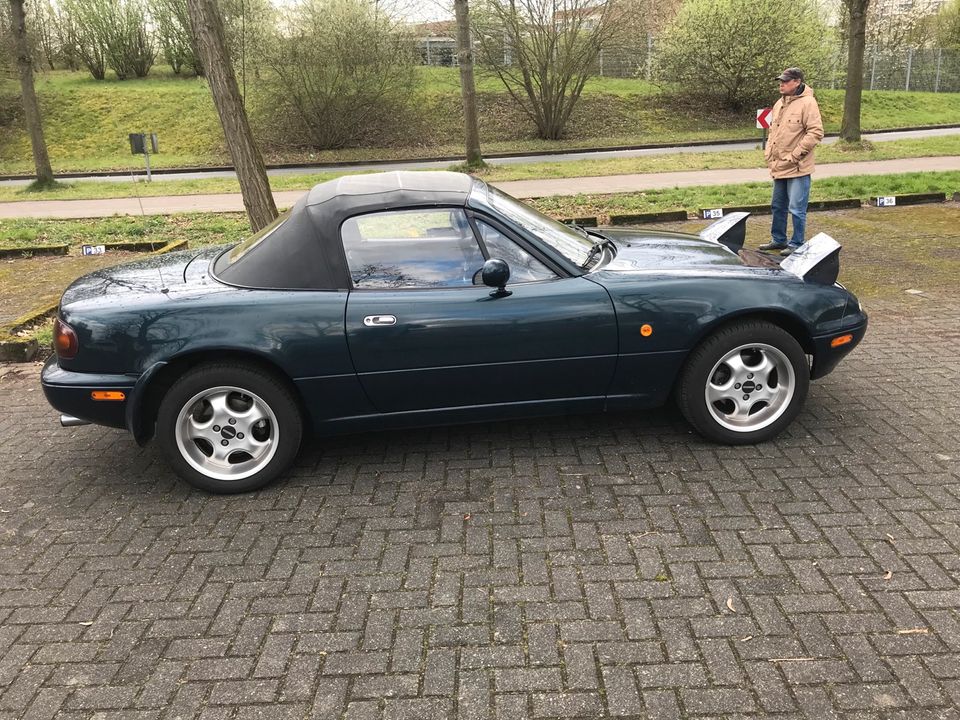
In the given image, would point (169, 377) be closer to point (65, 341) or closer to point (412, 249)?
point (65, 341)

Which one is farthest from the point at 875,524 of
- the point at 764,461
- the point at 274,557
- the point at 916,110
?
the point at 916,110

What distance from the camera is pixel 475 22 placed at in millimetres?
25797

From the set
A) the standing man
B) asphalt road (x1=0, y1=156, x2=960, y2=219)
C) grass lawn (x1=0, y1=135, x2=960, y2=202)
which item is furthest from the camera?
grass lawn (x1=0, y1=135, x2=960, y2=202)

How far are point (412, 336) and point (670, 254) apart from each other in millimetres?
1595

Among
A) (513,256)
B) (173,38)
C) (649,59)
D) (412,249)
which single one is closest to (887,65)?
(649,59)

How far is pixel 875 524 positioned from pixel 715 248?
1.90 metres

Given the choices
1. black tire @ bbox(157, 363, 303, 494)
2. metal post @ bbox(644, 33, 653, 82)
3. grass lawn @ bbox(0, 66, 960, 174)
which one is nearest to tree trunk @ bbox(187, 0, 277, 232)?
black tire @ bbox(157, 363, 303, 494)

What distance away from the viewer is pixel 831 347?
12.5 ft

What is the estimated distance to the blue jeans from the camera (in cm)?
757

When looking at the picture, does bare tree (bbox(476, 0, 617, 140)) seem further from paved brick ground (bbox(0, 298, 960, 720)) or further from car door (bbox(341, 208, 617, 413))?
paved brick ground (bbox(0, 298, 960, 720))

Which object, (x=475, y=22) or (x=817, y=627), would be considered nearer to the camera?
(x=817, y=627)

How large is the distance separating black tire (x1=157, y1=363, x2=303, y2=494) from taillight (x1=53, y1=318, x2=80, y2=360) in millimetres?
505

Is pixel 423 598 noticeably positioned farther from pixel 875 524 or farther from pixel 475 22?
pixel 475 22

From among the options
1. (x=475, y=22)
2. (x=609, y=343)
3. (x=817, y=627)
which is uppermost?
(x=475, y=22)
